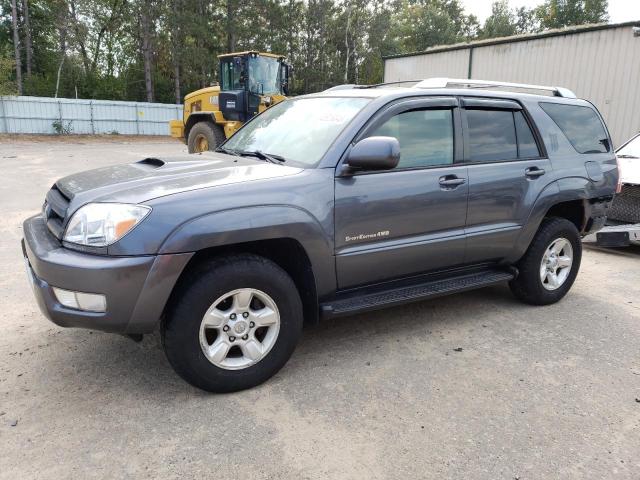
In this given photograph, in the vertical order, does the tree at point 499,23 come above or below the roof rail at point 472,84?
above

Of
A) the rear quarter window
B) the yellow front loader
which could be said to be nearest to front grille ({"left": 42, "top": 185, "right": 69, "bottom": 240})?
the rear quarter window

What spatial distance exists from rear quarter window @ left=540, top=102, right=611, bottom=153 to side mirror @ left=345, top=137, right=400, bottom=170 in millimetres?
2013

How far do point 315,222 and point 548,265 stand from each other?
249 centimetres

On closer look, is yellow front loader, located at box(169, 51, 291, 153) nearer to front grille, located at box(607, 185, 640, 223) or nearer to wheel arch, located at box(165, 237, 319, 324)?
front grille, located at box(607, 185, 640, 223)

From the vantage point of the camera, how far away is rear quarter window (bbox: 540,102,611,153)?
448 centimetres

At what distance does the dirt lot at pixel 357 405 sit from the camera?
2.44m

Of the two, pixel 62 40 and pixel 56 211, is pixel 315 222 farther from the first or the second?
pixel 62 40

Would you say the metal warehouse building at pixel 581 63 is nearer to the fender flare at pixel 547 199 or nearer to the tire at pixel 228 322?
the fender flare at pixel 547 199

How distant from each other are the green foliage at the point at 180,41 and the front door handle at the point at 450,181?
1129 inches

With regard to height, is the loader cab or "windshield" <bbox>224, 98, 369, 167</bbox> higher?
the loader cab

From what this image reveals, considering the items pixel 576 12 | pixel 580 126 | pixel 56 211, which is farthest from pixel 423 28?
pixel 56 211

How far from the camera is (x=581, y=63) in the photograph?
13.3 meters

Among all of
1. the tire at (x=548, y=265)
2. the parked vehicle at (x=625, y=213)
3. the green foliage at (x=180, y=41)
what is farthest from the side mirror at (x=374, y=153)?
the green foliage at (x=180, y=41)

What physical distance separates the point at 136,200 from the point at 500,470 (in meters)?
2.23
